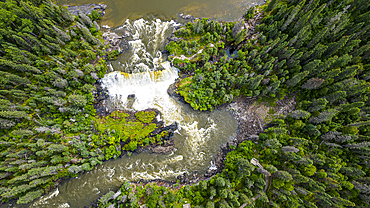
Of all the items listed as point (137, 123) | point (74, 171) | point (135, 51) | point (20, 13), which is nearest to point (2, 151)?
point (74, 171)

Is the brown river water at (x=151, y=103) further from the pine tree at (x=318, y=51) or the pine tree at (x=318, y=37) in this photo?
the pine tree at (x=318, y=51)

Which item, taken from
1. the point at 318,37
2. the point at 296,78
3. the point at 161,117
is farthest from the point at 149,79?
the point at 318,37

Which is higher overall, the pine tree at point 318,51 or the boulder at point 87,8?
the boulder at point 87,8

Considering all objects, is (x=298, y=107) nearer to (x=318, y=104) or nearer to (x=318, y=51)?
(x=318, y=104)

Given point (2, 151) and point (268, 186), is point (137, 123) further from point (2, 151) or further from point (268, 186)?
point (268, 186)

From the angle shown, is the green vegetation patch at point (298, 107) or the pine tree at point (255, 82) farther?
the pine tree at point (255, 82)

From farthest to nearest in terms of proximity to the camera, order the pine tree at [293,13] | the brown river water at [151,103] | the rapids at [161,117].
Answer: the pine tree at [293,13], the brown river water at [151,103], the rapids at [161,117]

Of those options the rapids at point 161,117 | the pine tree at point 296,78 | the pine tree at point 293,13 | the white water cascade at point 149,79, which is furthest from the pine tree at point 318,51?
the white water cascade at point 149,79
